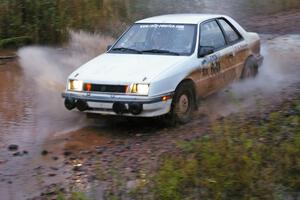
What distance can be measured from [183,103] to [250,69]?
2.57m

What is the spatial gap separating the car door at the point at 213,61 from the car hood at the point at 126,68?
20.6 inches

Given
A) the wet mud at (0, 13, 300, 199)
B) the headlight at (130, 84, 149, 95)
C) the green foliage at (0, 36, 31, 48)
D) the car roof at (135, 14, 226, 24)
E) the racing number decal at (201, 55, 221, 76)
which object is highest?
the car roof at (135, 14, 226, 24)

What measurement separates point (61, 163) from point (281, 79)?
19.4 ft

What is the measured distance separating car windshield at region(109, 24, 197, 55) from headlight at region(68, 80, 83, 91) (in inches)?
47.0

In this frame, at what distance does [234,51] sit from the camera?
31.5ft

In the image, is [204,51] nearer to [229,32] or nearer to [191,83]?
[191,83]

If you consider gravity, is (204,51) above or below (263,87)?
above

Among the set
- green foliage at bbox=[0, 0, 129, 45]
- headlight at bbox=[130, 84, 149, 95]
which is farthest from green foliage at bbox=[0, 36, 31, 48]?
headlight at bbox=[130, 84, 149, 95]

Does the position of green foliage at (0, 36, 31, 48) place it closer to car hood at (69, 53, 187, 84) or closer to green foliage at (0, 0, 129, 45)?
green foliage at (0, 0, 129, 45)

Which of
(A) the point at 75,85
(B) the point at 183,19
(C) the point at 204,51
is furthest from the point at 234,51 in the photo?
(A) the point at 75,85

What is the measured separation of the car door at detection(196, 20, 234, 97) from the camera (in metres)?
8.69

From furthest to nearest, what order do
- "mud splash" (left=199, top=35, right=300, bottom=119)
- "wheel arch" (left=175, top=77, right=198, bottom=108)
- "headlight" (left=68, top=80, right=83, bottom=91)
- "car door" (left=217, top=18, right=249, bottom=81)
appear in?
"car door" (left=217, top=18, right=249, bottom=81) < "mud splash" (left=199, top=35, right=300, bottom=119) < "wheel arch" (left=175, top=77, right=198, bottom=108) < "headlight" (left=68, top=80, right=83, bottom=91)

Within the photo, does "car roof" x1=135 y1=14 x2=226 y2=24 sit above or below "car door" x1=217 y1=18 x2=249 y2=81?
above

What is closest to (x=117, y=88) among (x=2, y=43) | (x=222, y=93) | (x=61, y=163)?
(x=61, y=163)
